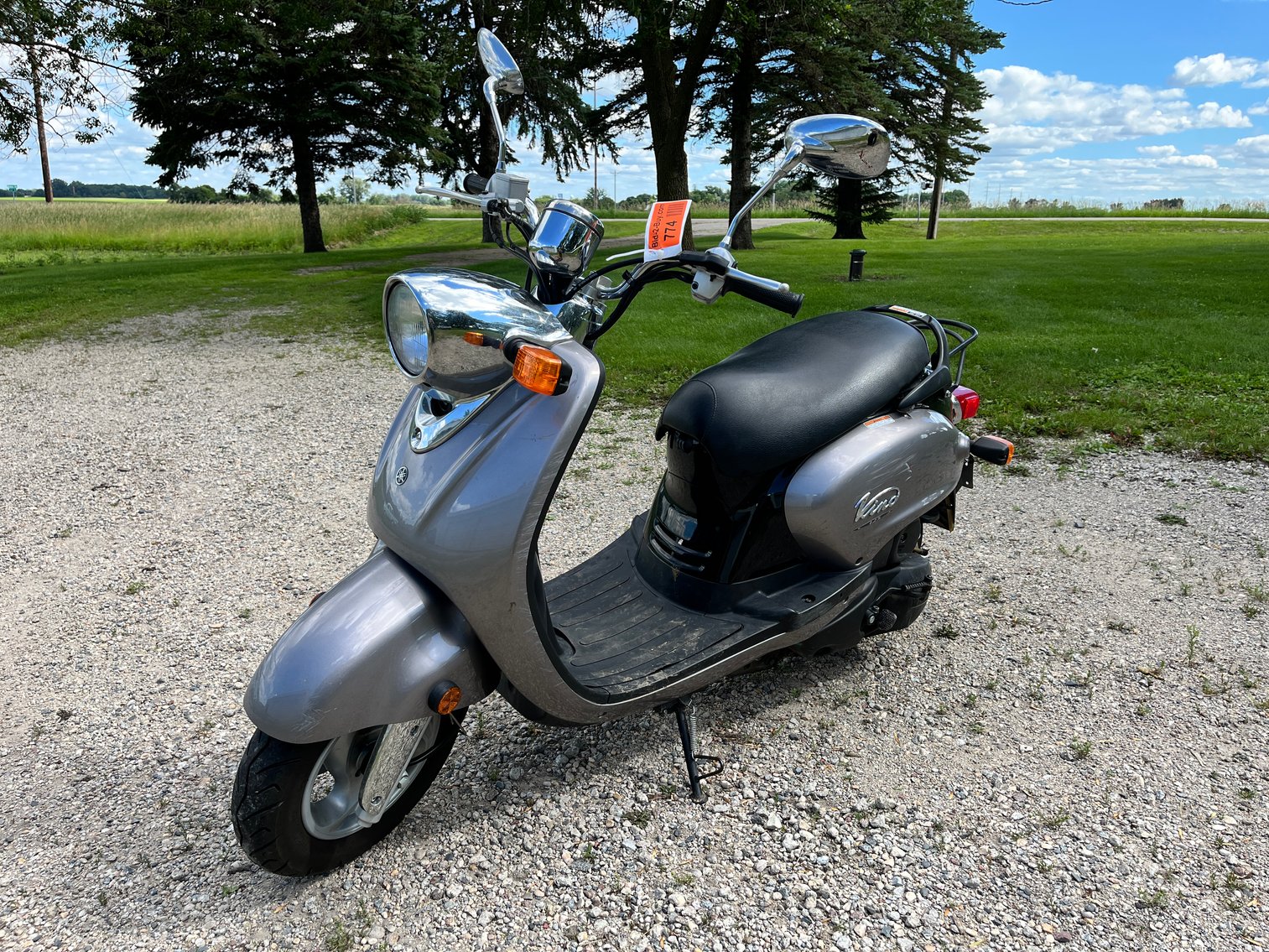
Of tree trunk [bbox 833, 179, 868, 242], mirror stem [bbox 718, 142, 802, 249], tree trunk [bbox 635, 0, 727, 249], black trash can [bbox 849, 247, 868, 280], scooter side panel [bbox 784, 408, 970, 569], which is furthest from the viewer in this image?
tree trunk [bbox 833, 179, 868, 242]

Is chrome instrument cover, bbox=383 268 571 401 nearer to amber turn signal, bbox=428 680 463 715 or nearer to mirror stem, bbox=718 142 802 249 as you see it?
mirror stem, bbox=718 142 802 249

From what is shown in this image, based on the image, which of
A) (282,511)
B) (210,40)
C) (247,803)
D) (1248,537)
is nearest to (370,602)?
(247,803)

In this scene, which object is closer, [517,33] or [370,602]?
[370,602]

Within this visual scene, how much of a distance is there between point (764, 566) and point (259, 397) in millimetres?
5284

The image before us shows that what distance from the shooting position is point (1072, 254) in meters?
15.8

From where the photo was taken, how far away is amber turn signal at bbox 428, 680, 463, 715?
195 centimetres

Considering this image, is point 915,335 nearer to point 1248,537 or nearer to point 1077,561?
point 1077,561

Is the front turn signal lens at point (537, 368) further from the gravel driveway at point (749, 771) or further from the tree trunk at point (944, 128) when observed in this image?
the tree trunk at point (944, 128)

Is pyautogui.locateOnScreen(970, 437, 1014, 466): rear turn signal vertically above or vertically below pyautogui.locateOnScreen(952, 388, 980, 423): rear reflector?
below

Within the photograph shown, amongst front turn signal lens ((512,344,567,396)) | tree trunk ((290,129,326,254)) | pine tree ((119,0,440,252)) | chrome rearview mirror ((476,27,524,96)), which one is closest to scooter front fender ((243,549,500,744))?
front turn signal lens ((512,344,567,396))

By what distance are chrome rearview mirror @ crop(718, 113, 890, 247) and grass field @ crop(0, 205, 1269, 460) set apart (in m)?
3.69

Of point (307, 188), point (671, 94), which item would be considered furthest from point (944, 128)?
point (307, 188)

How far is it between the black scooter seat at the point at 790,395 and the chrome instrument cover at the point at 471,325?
64cm

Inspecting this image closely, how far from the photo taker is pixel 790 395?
8.38 feet
